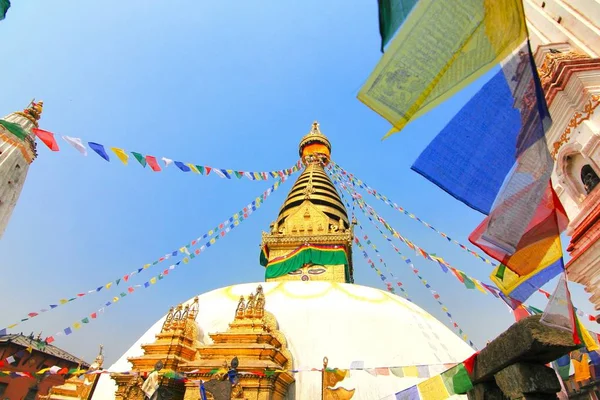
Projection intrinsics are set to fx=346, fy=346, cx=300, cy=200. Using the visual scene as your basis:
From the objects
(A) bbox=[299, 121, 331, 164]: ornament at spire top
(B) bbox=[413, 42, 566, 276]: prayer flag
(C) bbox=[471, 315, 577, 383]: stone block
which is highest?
(A) bbox=[299, 121, 331, 164]: ornament at spire top

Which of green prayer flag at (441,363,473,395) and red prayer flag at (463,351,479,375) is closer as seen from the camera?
red prayer flag at (463,351,479,375)

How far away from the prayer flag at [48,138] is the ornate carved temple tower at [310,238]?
1113 cm

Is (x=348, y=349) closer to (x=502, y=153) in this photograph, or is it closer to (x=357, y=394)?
(x=357, y=394)

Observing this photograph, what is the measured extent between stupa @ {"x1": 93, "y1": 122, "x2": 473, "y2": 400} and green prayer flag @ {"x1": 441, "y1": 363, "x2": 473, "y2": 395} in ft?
9.51

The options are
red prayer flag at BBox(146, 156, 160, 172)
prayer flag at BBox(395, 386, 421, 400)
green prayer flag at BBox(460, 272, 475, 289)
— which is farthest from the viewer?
green prayer flag at BBox(460, 272, 475, 289)

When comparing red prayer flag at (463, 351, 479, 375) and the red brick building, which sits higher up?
the red brick building

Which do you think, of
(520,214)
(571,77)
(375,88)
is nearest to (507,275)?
(520,214)

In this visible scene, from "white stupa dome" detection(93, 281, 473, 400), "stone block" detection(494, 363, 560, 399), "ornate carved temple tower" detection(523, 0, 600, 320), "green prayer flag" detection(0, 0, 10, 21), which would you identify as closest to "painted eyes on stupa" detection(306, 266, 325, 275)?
"white stupa dome" detection(93, 281, 473, 400)

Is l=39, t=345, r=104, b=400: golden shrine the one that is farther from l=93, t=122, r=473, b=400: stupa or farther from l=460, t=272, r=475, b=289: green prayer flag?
l=460, t=272, r=475, b=289: green prayer flag

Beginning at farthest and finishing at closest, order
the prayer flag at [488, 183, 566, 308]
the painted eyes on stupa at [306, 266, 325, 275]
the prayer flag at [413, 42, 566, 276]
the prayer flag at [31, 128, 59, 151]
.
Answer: the painted eyes on stupa at [306, 266, 325, 275], the prayer flag at [31, 128, 59, 151], the prayer flag at [488, 183, 566, 308], the prayer flag at [413, 42, 566, 276]

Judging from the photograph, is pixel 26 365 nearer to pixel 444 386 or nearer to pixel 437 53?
pixel 444 386

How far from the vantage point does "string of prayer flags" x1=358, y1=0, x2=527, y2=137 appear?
2381 mm

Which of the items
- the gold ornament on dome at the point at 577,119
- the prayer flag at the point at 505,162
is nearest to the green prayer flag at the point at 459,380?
the prayer flag at the point at 505,162

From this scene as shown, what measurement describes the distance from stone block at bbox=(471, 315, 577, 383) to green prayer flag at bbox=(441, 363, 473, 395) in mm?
744
